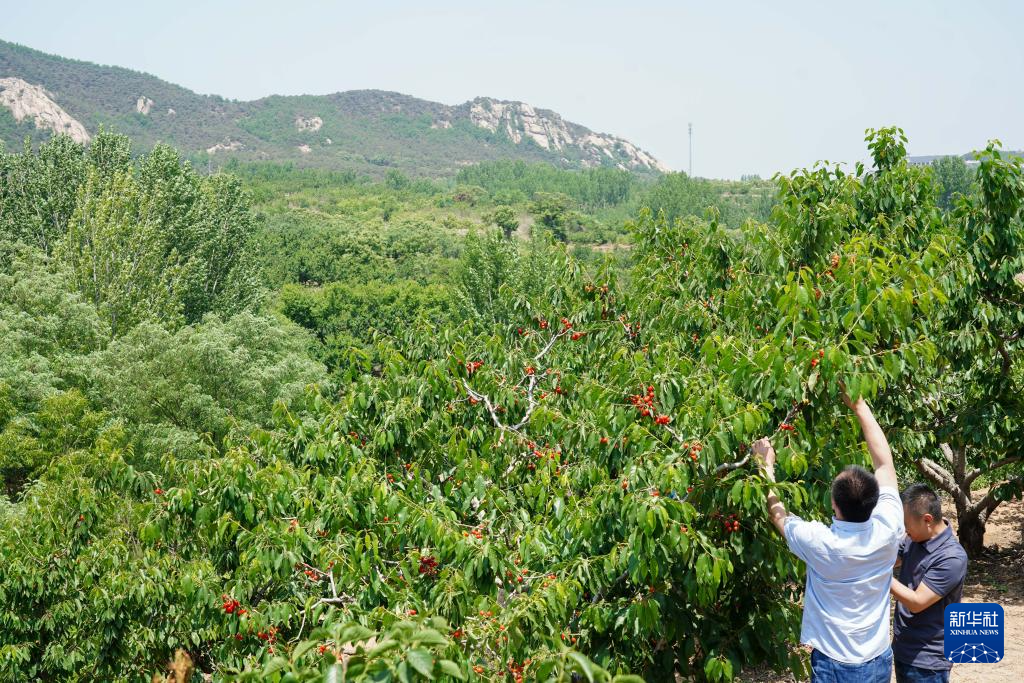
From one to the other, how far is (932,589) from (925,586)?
0.03 metres

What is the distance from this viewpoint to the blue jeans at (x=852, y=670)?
12.1 feet

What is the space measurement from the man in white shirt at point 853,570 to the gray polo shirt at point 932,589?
2.13ft

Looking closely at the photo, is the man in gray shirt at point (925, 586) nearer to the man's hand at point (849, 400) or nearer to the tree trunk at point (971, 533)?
the man's hand at point (849, 400)

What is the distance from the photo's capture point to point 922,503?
4.30 metres

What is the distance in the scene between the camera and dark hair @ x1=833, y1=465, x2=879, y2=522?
11.5ft

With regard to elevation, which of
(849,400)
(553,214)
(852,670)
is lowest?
(852,670)

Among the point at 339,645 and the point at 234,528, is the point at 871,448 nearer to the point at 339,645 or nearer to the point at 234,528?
the point at 339,645

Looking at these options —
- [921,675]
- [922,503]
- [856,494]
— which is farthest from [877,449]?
[921,675]

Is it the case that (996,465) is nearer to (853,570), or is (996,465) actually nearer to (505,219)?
(853,570)

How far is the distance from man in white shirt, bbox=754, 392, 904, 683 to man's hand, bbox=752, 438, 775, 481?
0.94 feet

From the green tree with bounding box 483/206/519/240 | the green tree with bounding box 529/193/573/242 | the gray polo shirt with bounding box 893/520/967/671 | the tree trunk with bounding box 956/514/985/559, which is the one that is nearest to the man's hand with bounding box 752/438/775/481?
the gray polo shirt with bounding box 893/520/967/671

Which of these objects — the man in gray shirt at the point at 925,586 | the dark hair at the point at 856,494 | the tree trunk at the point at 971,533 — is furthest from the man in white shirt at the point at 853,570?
the tree trunk at the point at 971,533

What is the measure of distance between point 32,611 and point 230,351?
15916 millimetres

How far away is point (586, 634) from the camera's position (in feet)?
15.7
